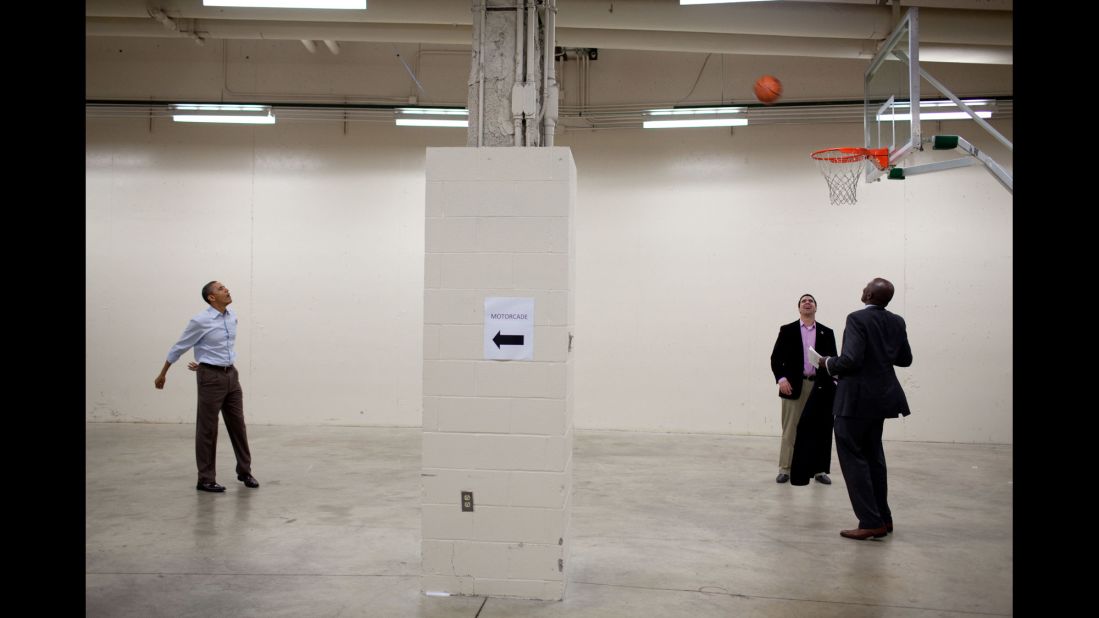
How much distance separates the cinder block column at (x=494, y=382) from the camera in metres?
3.81

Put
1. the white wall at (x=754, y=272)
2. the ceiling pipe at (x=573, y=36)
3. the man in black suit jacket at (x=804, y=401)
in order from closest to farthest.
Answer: the man in black suit jacket at (x=804, y=401)
the ceiling pipe at (x=573, y=36)
the white wall at (x=754, y=272)

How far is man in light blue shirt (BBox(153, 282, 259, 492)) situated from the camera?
598cm

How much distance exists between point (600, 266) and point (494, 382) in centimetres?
562

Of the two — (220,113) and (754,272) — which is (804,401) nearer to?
(754,272)

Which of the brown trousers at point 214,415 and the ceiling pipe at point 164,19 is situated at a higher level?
the ceiling pipe at point 164,19

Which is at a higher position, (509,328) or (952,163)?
(952,163)

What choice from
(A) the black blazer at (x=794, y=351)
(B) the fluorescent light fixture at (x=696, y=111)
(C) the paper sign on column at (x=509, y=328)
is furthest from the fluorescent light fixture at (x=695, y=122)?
(C) the paper sign on column at (x=509, y=328)

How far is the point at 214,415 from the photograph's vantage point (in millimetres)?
5996

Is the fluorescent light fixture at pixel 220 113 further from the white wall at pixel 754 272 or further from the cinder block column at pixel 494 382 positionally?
the cinder block column at pixel 494 382

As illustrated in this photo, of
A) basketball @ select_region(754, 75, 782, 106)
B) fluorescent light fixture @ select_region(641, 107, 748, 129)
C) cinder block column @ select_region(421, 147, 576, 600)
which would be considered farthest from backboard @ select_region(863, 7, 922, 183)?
cinder block column @ select_region(421, 147, 576, 600)

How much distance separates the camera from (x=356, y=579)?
13.6 feet

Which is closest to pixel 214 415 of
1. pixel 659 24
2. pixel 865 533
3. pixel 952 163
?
pixel 865 533

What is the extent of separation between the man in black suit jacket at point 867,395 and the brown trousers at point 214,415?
434cm

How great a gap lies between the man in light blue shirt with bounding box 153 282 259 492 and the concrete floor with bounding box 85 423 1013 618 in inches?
10.5
